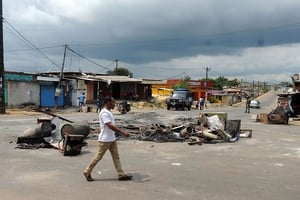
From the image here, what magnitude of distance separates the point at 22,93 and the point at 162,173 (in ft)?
108

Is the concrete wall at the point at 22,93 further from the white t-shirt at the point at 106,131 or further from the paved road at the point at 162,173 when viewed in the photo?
the white t-shirt at the point at 106,131

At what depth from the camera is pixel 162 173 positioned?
9211 millimetres

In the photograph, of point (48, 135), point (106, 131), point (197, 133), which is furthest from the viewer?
point (197, 133)

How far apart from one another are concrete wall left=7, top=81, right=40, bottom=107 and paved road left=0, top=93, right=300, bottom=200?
2514 cm

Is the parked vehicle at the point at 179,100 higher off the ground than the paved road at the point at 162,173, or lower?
higher

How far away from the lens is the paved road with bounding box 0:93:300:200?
7336 millimetres

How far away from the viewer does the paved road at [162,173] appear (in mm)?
7336

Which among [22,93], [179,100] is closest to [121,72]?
[179,100]

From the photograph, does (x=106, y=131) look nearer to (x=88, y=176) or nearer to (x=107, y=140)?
(x=107, y=140)

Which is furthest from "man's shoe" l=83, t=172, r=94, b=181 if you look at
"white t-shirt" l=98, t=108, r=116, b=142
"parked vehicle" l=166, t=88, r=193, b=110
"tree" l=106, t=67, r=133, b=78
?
"tree" l=106, t=67, r=133, b=78

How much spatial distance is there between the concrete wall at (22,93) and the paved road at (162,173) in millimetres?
25141

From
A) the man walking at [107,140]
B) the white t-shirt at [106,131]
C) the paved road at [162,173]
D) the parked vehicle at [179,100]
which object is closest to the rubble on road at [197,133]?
the paved road at [162,173]

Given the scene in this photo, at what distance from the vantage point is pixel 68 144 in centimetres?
1165

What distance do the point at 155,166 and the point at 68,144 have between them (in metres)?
2.95
